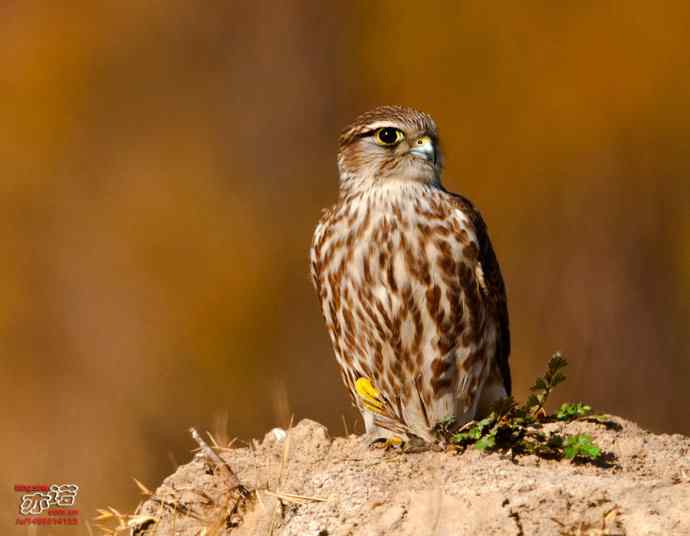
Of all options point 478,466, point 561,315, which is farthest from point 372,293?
point 561,315

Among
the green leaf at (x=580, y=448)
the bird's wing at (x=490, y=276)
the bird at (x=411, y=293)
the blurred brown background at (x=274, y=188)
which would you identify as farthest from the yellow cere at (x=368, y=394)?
the blurred brown background at (x=274, y=188)

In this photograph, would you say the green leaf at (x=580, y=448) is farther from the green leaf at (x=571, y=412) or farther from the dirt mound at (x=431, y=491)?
the green leaf at (x=571, y=412)

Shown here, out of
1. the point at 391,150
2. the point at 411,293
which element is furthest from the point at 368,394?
the point at 391,150

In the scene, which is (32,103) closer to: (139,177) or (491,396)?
(139,177)

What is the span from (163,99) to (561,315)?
283 inches

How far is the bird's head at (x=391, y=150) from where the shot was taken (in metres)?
5.61

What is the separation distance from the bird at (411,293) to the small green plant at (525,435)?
0.61 metres

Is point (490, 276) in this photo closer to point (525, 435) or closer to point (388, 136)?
point (388, 136)

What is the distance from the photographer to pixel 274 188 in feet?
53.6

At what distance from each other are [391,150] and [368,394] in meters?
1.04

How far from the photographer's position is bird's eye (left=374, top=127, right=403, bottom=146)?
5.69 m

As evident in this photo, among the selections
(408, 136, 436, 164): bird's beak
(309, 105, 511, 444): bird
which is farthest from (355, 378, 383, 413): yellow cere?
(408, 136, 436, 164): bird's beak

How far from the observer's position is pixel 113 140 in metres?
16.4

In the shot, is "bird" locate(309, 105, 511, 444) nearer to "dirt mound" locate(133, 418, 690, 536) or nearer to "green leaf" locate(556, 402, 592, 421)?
"dirt mound" locate(133, 418, 690, 536)
